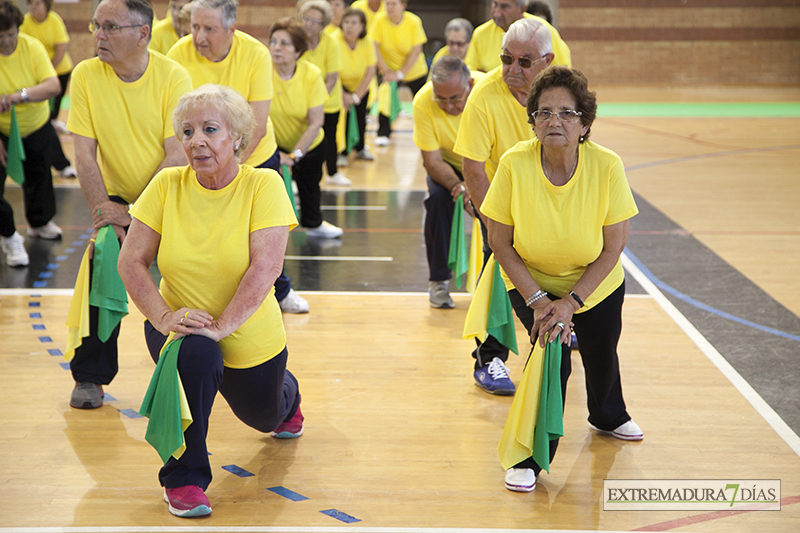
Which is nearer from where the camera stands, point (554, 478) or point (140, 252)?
point (140, 252)

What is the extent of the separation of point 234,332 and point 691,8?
16589mm

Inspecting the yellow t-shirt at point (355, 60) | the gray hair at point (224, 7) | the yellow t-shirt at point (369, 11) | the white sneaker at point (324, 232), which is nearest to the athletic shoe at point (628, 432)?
the gray hair at point (224, 7)

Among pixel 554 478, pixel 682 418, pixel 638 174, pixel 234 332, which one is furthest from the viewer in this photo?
pixel 638 174

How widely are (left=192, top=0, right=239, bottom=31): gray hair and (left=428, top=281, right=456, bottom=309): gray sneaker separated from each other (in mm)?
1832

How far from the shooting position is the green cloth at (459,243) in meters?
4.58

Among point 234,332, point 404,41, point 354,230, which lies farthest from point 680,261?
point 404,41

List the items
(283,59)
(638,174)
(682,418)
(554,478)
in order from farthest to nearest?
(638,174)
(283,59)
(682,418)
(554,478)

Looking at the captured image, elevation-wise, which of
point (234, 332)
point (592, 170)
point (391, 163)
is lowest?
point (391, 163)

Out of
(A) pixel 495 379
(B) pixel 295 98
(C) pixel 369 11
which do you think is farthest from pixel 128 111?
(C) pixel 369 11

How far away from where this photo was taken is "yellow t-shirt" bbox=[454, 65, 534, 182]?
139 inches

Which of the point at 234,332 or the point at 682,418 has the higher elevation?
the point at 234,332

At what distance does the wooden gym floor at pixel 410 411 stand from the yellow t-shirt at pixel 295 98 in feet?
2.98

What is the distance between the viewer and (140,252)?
271cm

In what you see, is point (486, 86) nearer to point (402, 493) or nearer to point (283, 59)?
point (402, 493)
